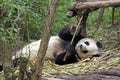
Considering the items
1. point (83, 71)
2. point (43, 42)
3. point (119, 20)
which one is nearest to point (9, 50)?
point (43, 42)

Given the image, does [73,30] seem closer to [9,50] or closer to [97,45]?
[97,45]

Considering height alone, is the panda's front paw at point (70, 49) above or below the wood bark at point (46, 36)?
below

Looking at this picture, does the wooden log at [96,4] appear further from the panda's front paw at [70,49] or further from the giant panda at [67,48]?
the panda's front paw at [70,49]

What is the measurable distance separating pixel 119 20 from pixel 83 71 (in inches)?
187

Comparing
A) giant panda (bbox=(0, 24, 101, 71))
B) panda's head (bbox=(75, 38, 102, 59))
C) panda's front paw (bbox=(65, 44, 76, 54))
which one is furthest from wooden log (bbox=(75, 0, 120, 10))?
panda's front paw (bbox=(65, 44, 76, 54))

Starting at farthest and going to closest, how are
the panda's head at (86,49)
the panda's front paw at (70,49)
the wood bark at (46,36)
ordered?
the panda's head at (86,49), the panda's front paw at (70,49), the wood bark at (46,36)

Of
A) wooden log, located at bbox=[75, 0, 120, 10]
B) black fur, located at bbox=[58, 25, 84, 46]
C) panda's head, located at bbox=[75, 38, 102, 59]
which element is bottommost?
panda's head, located at bbox=[75, 38, 102, 59]

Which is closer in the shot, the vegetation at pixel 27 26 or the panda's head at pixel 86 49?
the vegetation at pixel 27 26

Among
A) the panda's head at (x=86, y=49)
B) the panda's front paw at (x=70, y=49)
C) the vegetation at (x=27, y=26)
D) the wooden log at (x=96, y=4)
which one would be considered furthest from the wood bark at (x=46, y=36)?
the wooden log at (x=96, y=4)

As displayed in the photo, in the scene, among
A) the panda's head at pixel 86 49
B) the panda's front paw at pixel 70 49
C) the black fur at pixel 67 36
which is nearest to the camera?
the panda's front paw at pixel 70 49

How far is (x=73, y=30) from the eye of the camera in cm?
546

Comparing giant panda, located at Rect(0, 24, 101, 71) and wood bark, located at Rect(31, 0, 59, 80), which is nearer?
wood bark, located at Rect(31, 0, 59, 80)

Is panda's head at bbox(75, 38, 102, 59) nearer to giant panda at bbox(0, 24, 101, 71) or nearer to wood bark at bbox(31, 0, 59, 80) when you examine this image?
giant panda at bbox(0, 24, 101, 71)

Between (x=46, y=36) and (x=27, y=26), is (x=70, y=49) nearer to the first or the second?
(x=27, y=26)
